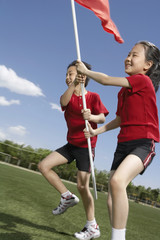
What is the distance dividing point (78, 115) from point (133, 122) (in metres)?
1.40

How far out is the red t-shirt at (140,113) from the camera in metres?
2.50

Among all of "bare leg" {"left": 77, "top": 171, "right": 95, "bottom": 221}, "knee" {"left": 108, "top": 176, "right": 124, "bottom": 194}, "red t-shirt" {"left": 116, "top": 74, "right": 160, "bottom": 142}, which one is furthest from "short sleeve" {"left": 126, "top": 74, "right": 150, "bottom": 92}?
"bare leg" {"left": 77, "top": 171, "right": 95, "bottom": 221}

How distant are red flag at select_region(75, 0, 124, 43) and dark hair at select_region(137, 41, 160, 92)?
2.55ft

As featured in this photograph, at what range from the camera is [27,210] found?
437 cm

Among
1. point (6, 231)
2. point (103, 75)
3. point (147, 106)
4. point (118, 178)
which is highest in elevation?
point (103, 75)

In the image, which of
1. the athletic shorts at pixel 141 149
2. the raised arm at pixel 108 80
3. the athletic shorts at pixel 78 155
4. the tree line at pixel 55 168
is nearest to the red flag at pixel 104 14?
the raised arm at pixel 108 80

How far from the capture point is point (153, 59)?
2.83 metres

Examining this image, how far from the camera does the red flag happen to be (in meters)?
3.54

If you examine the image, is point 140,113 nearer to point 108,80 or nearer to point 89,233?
point 108,80

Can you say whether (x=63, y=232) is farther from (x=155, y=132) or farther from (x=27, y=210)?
(x=155, y=132)

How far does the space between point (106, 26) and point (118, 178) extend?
210 cm

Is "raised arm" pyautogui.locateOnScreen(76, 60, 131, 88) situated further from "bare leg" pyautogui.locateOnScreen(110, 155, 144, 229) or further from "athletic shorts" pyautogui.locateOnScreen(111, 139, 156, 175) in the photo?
"bare leg" pyautogui.locateOnScreen(110, 155, 144, 229)

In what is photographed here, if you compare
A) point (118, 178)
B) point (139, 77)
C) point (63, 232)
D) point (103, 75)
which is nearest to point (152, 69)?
point (139, 77)

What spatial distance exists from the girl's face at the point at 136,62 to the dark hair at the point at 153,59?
56 millimetres
